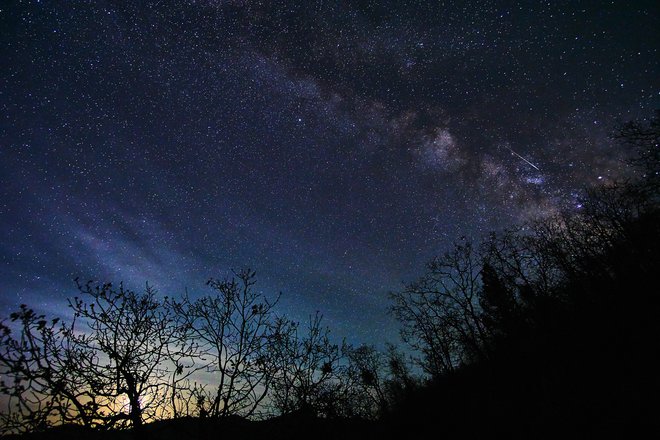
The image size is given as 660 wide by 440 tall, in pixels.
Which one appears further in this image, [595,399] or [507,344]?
[507,344]

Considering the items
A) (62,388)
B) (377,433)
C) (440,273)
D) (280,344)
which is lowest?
(377,433)

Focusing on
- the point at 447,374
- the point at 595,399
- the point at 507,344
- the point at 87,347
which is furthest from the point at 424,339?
the point at 87,347

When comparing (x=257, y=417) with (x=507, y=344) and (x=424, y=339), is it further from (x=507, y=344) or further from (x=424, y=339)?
(x=507, y=344)

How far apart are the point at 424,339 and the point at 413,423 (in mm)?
8052

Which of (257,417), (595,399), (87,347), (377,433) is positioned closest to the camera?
(87,347)

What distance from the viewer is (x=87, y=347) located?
917 cm

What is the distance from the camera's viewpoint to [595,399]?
1073 centimetres

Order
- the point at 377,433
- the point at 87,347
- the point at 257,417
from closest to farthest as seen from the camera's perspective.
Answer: the point at 87,347 < the point at 257,417 < the point at 377,433

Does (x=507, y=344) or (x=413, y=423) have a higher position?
(x=507, y=344)

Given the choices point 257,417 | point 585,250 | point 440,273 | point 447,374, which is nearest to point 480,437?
point 257,417

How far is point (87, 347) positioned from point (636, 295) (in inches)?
1216

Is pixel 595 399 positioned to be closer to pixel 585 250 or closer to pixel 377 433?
pixel 377 433

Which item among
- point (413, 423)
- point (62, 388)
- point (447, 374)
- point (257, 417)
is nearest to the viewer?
point (62, 388)

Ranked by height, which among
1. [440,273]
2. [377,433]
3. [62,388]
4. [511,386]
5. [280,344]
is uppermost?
[440,273]
